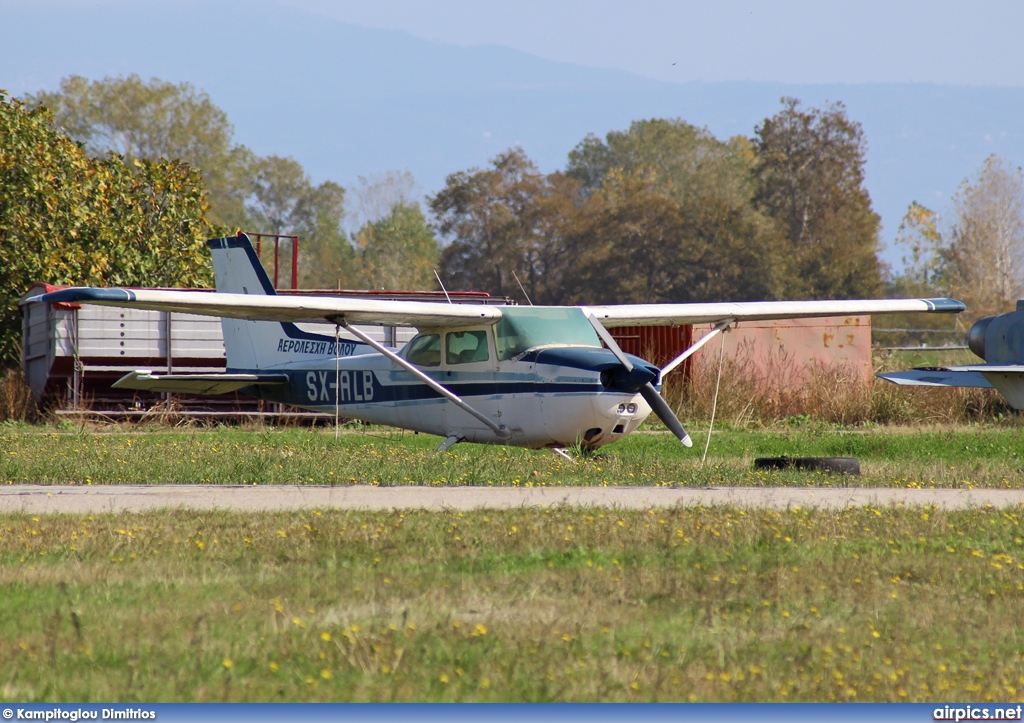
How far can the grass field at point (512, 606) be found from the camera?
4.91 metres

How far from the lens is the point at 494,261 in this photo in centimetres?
7300

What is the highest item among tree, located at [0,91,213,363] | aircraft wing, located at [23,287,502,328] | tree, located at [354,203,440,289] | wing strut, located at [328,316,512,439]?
tree, located at [354,203,440,289]

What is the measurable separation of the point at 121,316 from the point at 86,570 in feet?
60.0

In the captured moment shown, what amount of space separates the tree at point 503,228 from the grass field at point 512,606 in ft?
205

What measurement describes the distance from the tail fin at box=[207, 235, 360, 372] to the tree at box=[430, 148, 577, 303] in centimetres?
5164

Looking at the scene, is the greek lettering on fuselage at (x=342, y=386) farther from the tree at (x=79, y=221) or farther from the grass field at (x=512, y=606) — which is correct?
the tree at (x=79, y=221)

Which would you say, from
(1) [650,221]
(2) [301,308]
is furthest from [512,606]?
(1) [650,221]

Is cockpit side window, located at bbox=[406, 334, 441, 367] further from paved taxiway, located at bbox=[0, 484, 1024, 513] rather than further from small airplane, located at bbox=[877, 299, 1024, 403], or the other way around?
small airplane, located at bbox=[877, 299, 1024, 403]

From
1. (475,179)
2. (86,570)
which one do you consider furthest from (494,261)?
(86,570)

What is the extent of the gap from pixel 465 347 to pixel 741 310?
402 centimetres

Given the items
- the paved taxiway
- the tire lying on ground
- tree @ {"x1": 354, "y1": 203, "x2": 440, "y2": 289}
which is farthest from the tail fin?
tree @ {"x1": 354, "y1": 203, "x2": 440, "y2": 289}

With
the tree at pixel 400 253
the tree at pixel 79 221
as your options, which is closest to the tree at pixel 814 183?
the tree at pixel 400 253

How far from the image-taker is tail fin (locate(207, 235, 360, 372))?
18.5 meters

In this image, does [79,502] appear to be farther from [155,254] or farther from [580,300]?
[580,300]
